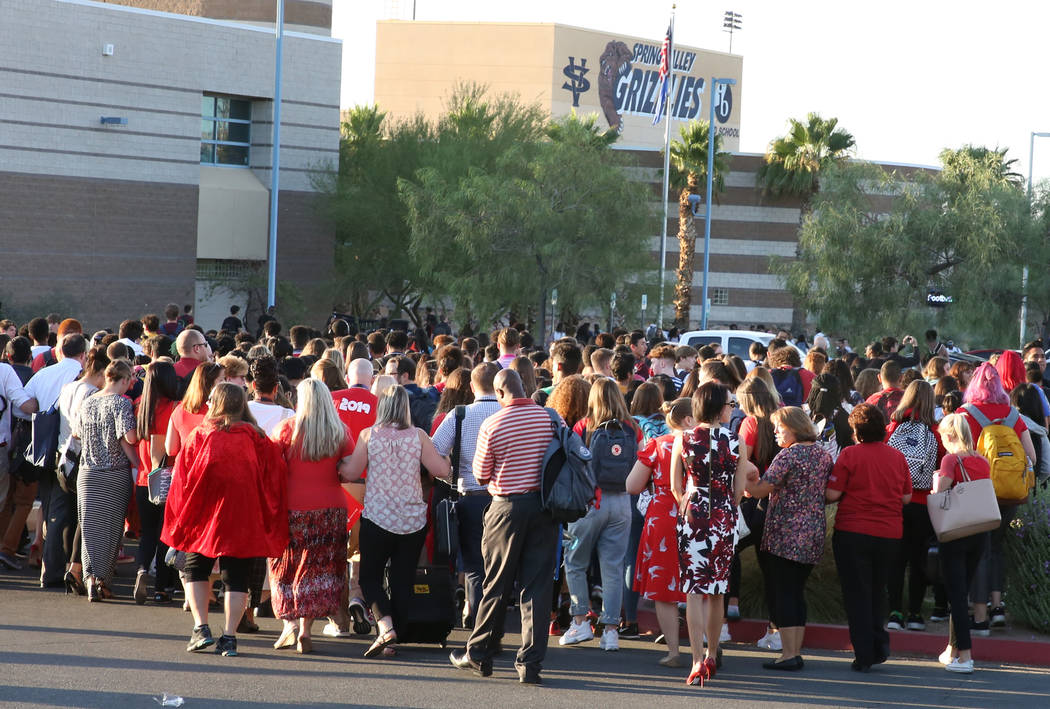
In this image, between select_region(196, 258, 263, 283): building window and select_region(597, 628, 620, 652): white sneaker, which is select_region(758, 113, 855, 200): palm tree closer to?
select_region(196, 258, 263, 283): building window

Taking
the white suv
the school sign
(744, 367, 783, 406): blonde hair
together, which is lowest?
(744, 367, 783, 406): blonde hair

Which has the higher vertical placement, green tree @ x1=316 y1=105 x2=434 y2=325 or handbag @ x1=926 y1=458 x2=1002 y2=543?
green tree @ x1=316 y1=105 x2=434 y2=325

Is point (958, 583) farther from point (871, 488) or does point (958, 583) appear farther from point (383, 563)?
point (383, 563)

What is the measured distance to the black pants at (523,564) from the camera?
759cm

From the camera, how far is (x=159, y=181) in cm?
3784

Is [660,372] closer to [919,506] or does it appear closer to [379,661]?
[919,506]

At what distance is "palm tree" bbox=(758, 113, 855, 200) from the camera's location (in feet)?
176

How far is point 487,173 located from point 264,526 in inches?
1100

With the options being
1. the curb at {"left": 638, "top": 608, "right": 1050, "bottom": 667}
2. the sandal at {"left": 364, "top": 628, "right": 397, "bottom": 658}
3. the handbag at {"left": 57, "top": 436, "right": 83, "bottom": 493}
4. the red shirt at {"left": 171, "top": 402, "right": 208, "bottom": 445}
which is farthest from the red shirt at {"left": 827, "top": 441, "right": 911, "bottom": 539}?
the handbag at {"left": 57, "top": 436, "right": 83, "bottom": 493}

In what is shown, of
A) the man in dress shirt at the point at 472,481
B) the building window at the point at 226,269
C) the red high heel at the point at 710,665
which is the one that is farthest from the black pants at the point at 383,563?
the building window at the point at 226,269

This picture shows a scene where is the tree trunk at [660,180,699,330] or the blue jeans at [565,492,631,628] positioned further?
the tree trunk at [660,180,699,330]

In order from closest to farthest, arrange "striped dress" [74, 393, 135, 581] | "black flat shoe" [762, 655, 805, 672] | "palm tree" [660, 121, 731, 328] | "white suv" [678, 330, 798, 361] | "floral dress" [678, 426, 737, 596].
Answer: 1. "floral dress" [678, 426, 737, 596]
2. "black flat shoe" [762, 655, 805, 672]
3. "striped dress" [74, 393, 135, 581]
4. "white suv" [678, 330, 798, 361]
5. "palm tree" [660, 121, 731, 328]

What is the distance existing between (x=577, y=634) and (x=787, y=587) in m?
1.57

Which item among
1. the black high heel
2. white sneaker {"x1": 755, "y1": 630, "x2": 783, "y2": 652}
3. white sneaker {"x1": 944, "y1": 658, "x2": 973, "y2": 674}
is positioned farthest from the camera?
the black high heel
